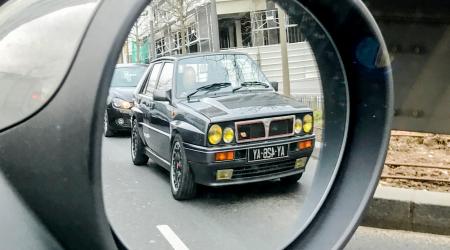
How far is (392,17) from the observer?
13.1 feet

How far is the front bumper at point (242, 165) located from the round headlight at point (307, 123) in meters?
0.02

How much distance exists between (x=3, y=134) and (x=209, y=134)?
1.39 feet

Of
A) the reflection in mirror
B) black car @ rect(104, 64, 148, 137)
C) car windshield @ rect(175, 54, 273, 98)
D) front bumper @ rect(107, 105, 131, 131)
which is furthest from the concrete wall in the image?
front bumper @ rect(107, 105, 131, 131)

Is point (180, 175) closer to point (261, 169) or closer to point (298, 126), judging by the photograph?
point (261, 169)

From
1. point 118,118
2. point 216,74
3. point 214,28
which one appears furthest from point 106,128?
point 214,28

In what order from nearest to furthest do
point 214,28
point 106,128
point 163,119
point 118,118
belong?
1. point 106,128
2. point 118,118
3. point 163,119
4. point 214,28

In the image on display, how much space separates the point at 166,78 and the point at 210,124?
15cm

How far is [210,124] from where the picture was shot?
3.81ft

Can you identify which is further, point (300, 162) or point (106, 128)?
point (300, 162)

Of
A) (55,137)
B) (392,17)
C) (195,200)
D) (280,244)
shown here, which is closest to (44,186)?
(55,137)

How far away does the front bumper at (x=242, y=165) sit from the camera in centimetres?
119

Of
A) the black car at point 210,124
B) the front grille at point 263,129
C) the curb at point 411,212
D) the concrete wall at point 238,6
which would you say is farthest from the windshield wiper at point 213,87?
the curb at point 411,212

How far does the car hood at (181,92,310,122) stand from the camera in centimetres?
118

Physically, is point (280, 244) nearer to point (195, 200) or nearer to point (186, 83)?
point (195, 200)
